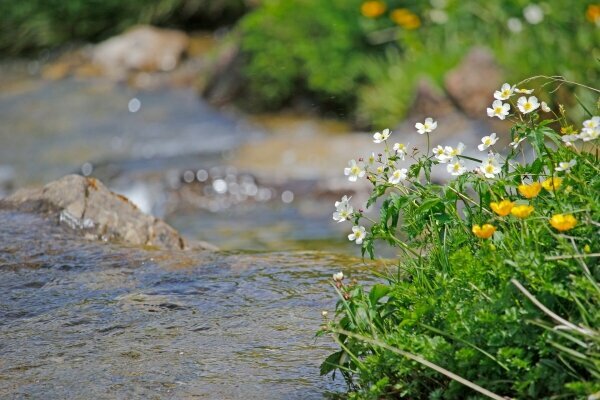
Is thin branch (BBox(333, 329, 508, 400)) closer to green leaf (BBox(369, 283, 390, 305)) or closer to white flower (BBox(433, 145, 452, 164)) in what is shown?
green leaf (BBox(369, 283, 390, 305))

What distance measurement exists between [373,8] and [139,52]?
4339 mm

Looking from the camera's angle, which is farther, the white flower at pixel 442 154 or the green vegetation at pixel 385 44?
the green vegetation at pixel 385 44

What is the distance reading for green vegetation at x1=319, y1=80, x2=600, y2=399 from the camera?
2229 millimetres

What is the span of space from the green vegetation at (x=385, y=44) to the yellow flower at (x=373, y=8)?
0.01 meters

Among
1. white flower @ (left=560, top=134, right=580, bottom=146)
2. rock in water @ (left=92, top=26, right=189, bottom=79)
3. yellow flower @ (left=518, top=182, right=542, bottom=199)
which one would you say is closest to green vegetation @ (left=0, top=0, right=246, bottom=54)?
rock in water @ (left=92, top=26, right=189, bottom=79)

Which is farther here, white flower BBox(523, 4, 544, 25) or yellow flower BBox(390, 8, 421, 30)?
yellow flower BBox(390, 8, 421, 30)

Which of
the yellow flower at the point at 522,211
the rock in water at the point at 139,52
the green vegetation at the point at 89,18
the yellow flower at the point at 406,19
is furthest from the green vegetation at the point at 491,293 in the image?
the green vegetation at the point at 89,18

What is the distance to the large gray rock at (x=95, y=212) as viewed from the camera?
447cm

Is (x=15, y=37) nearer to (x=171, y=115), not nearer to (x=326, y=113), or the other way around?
(x=171, y=115)

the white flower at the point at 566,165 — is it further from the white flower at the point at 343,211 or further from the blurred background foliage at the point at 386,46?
Result: the blurred background foliage at the point at 386,46

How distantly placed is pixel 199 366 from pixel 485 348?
0.92 metres

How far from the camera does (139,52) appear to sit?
47.0 feet

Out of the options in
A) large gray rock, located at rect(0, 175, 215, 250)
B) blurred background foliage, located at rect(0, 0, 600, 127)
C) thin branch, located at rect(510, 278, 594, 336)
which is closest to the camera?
thin branch, located at rect(510, 278, 594, 336)

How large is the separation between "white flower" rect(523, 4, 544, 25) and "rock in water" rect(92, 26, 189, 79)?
591 centimetres
